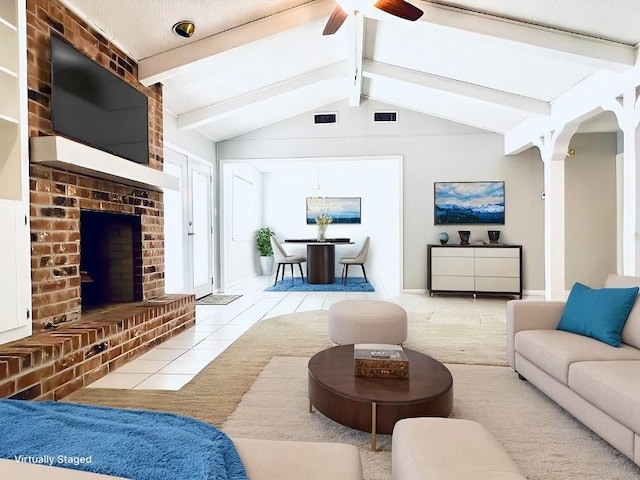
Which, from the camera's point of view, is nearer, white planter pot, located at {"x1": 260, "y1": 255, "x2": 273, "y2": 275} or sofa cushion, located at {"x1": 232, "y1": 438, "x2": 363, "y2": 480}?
sofa cushion, located at {"x1": 232, "y1": 438, "x2": 363, "y2": 480}

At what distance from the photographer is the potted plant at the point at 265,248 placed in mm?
9164

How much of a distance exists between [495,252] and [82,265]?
17.8 feet

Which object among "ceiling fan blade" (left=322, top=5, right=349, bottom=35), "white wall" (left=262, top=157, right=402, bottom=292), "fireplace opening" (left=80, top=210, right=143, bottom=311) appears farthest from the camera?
"white wall" (left=262, top=157, right=402, bottom=292)

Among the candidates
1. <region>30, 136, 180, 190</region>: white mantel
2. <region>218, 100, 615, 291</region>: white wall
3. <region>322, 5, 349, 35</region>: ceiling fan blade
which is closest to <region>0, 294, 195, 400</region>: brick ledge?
<region>30, 136, 180, 190</region>: white mantel

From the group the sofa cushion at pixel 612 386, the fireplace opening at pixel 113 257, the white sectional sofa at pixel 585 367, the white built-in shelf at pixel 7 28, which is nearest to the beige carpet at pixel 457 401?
the white sectional sofa at pixel 585 367

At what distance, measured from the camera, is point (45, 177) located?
266 centimetres

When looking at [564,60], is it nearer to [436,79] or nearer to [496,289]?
[436,79]

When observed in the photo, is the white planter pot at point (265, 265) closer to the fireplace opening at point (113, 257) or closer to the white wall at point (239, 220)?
the white wall at point (239, 220)

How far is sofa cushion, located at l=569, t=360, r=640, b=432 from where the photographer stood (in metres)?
1.61

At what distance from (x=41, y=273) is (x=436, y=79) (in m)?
4.63

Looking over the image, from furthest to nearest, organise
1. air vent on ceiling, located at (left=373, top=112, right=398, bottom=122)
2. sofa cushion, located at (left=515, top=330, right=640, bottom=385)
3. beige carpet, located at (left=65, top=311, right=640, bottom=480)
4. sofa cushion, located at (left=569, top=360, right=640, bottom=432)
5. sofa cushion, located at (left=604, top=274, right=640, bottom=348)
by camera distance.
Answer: air vent on ceiling, located at (left=373, top=112, right=398, bottom=122) → sofa cushion, located at (left=604, top=274, right=640, bottom=348) → sofa cushion, located at (left=515, top=330, right=640, bottom=385) → beige carpet, located at (left=65, top=311, right=640, bottom=480) → sofa cushion, located at (left=569, top=360, right=640, bottom=432)

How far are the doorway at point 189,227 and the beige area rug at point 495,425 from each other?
2.91 m

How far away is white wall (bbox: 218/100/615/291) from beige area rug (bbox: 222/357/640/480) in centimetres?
393

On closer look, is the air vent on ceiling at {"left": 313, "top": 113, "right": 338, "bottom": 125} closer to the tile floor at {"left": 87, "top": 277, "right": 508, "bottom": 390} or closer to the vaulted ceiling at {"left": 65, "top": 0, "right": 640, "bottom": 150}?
the vaulted ceiling at {"left": 65, "top": 0, "right": 640, "bottom": 150}
